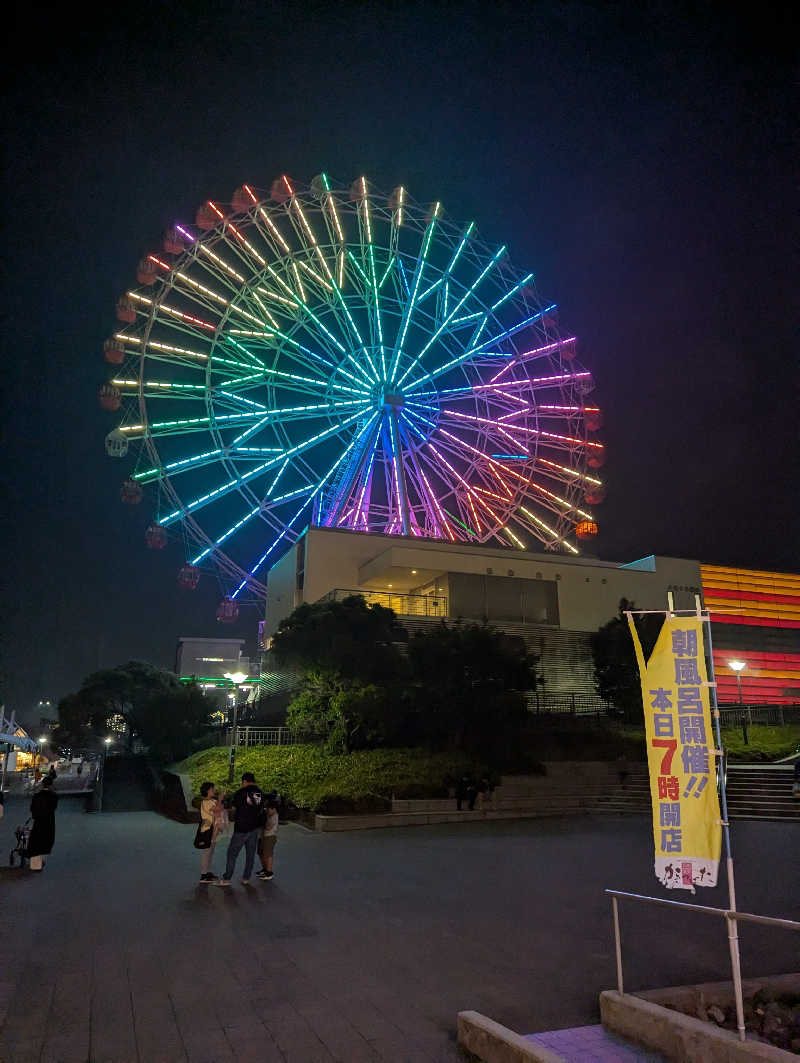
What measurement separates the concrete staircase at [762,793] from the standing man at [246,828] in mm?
13192

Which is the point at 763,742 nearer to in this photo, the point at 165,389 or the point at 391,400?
the point at 391,400

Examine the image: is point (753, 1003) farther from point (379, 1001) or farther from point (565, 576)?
point (565, 576)

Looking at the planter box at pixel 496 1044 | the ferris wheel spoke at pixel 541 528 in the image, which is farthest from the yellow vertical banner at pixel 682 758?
the ferris wheel spoke at pixel 541 528

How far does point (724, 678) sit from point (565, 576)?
15.8m

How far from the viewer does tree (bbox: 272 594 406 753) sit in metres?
22.1

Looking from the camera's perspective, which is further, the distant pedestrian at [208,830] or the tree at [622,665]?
the tree at [622,665]

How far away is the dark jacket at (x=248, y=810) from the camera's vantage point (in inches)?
364

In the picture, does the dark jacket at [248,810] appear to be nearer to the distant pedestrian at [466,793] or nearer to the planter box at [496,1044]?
the planter box at [496,1044]

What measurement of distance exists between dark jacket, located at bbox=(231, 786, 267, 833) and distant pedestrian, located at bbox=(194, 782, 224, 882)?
0.27 m

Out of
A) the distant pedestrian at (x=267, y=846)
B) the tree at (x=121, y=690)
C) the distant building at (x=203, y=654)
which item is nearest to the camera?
the distant pedestrian at (x=267, y=846)

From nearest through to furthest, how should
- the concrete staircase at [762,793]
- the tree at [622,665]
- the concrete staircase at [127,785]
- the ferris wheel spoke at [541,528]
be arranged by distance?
1. the concrete staircase at [762,793]
2. the tree at [622,665]
3. the concrete staircase at [127,785]
4. the ferris wheel spoke at [541,528]

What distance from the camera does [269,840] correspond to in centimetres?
A: 956

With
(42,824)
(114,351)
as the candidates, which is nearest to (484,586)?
(114,351)

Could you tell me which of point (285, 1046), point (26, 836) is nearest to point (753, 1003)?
point (285, 1046)
